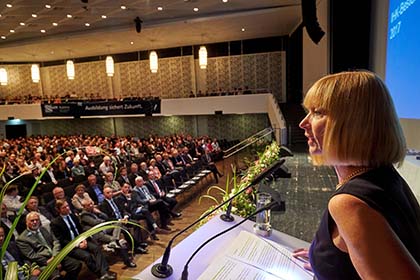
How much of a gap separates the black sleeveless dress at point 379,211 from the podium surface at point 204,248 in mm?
390

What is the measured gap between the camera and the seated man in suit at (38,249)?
12.0ft

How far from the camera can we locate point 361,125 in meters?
0.75

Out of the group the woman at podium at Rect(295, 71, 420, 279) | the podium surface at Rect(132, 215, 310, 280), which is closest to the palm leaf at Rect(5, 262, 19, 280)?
the podium surface at Rect(132, 215, 310, 280)

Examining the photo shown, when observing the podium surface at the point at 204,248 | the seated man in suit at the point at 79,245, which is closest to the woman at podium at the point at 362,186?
the podium surface at the point at 204,248

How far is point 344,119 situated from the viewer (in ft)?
2.50

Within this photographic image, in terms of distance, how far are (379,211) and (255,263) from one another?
0.52 m

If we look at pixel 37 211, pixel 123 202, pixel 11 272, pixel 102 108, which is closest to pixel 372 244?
pixel 11 272

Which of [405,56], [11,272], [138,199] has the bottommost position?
[138,199]

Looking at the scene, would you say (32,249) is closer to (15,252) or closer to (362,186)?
(15,252)

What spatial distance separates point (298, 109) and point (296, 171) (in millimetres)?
8188

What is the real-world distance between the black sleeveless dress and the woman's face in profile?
141mm

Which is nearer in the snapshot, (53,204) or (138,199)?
(53,204)

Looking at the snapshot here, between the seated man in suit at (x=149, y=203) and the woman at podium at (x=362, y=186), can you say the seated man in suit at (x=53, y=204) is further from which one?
the woman at podium at (x=362, y=186)

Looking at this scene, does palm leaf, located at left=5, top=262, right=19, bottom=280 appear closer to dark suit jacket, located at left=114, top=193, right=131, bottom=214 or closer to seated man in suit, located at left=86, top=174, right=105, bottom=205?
dark suit jacket, located at left=114, top=193, right=131, bottom=214
